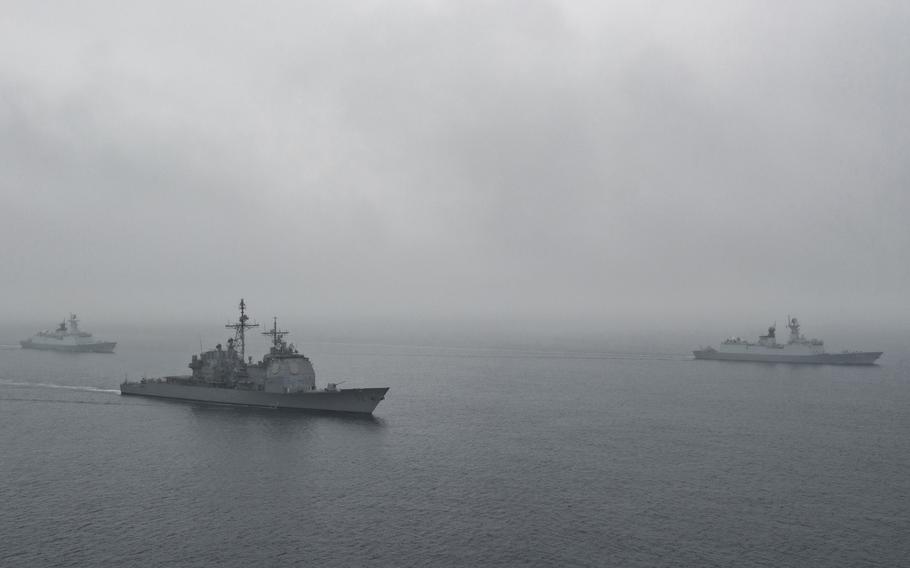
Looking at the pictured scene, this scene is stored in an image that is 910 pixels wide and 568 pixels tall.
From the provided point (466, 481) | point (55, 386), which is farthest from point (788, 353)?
point (55, 386)

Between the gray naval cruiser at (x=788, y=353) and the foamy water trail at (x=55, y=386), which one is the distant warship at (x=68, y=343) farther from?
the gray naval cruiser at (x=788, y=353)

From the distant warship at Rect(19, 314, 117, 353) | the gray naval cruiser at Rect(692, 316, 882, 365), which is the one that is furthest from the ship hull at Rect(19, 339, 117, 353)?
the gray naval cruiser at Rect(692, 316, 882, 365)

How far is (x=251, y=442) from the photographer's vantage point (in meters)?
53.3

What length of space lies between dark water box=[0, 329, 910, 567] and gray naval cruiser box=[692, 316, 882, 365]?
44212 mm

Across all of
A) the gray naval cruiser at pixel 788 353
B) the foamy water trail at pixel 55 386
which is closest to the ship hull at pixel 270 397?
the foamy water trail at pixel 55 386

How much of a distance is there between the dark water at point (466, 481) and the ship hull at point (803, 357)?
43715 mm

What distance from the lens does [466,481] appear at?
A: 41312mm

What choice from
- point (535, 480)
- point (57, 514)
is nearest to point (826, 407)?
point (535, 480)

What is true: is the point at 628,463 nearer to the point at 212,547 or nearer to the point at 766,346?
the point at 212,547

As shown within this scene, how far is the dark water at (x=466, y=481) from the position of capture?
3083 cm

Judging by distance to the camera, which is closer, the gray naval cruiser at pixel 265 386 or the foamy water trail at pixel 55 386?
the gray naval cruiser at pixel 265 386

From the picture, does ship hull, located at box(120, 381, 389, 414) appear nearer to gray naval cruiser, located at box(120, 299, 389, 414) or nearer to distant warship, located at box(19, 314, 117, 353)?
gray naval cruiser, located at box(120, 299, 389, 414)

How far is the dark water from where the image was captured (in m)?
30.8

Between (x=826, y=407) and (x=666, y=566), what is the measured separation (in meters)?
52.2
